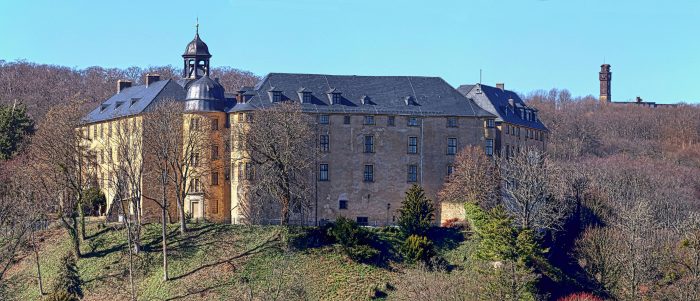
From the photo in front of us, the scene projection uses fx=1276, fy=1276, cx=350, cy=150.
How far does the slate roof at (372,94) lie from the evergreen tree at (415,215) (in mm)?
9971

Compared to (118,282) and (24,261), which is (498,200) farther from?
(24,261)

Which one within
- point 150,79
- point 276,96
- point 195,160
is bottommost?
point 195,160

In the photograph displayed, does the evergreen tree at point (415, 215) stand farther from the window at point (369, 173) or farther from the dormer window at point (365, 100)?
the dormer window at point (365, 100)

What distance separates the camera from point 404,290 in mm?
65500

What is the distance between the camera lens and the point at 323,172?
8081 cm

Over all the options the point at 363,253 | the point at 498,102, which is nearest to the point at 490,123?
the point at 498,102

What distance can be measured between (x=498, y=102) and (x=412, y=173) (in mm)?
9957

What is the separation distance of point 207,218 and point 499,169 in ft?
60.4

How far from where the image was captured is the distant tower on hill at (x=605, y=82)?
170750mm

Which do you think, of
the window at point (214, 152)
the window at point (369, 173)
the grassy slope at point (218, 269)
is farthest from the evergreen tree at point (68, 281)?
the window at point (369, 173)

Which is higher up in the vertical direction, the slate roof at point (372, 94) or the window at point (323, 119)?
the slate roof at point (372, 94)

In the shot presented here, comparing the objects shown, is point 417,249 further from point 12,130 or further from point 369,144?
point 12,130

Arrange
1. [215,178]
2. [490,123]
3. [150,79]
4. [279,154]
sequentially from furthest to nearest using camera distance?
[150,79]
[490,123]
[215,178]
[279,154]

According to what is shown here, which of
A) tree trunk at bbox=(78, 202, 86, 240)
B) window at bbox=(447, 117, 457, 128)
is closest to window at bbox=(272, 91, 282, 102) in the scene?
window at bbox=(447, 117, 457, 128)
